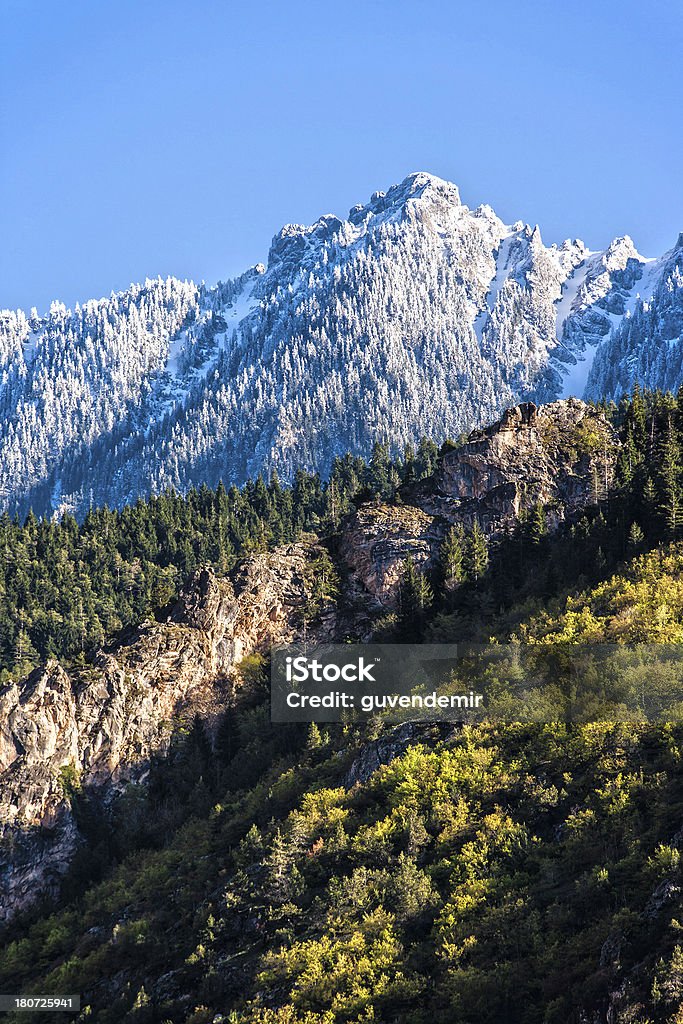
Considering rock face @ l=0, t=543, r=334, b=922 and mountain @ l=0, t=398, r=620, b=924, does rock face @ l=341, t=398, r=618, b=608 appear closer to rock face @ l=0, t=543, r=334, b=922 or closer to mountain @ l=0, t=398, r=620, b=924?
mountain @ l=0, t=398, r=620, b=924

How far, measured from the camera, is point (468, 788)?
185 feet

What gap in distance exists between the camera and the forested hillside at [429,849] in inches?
1651

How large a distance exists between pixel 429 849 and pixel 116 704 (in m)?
38.9

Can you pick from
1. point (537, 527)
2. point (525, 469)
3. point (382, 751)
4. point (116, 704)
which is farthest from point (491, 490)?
point (382, 751)

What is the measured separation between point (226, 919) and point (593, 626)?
2889cm

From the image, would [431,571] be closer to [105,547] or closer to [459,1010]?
[459,1010]

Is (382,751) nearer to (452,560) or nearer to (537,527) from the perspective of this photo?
(452,560)

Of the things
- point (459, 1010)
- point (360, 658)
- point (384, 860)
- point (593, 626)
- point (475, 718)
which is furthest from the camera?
point (360, 658)

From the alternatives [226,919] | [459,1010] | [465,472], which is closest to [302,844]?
[226,919]

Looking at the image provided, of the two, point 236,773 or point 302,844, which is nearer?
point 302,844

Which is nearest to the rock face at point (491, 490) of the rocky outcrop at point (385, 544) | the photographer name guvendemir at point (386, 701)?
the rocky outcrop at point (385, 544)

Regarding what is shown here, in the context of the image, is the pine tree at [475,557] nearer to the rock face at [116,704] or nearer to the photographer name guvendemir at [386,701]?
the rock face at [116,704]

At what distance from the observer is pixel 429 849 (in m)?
53.1

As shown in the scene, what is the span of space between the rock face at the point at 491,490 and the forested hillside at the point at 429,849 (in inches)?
82.0
